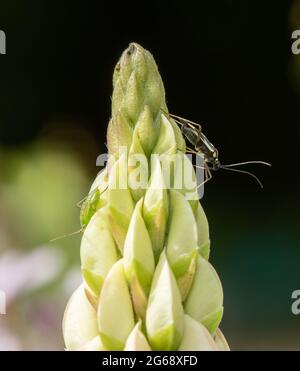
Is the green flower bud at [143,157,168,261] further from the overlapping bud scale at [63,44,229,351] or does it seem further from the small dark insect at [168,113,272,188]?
the small dark insect at [168,113,272,188]

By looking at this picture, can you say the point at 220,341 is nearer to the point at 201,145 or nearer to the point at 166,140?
the point at 166,140

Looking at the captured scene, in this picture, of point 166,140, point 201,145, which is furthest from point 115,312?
point 201,145

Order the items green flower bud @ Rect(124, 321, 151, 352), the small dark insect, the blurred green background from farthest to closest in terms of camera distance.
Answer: the blurred green background → the small dark insect → green flower bud @ Rect(124, 321, 151, 352)

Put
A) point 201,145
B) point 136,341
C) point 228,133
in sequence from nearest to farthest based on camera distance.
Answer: point 136,341 < point 201,145 < point 228,133

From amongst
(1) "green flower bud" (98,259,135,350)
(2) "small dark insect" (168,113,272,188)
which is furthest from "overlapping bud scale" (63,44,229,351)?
(2) "small dark insect" (168,113,272,188)

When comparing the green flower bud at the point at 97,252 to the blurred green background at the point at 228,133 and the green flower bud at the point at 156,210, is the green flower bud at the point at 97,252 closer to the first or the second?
the green flower bud at the point at 156,210

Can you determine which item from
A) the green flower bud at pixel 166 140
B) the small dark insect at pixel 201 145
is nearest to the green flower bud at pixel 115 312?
the green flower bud at pixel 166 140

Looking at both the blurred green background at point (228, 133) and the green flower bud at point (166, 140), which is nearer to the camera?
the green flower bud at point (166, 140)
